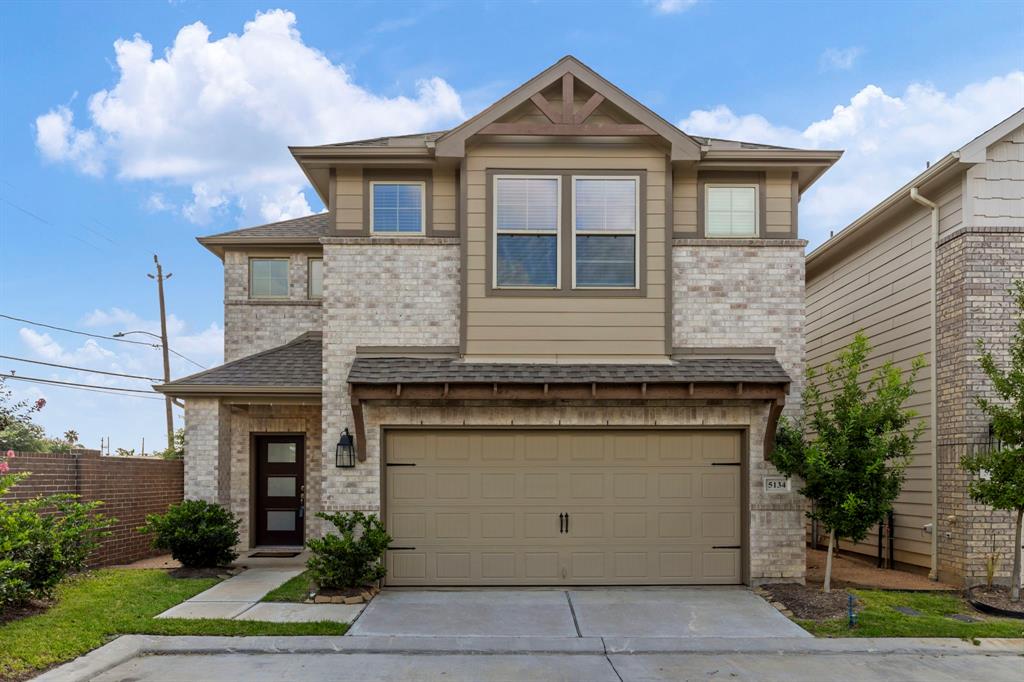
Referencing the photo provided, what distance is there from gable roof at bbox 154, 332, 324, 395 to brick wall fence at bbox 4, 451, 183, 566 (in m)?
1.54

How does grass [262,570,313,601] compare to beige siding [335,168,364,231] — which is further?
beige siding [335,168,364,231]

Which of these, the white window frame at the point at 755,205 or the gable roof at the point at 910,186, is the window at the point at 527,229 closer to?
the white window frame at the point at 755,205

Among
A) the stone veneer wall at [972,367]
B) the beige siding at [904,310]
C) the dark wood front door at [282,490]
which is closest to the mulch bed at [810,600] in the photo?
the stone veneer wall at [972,367]

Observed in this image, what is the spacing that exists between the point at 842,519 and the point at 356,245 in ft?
24.5

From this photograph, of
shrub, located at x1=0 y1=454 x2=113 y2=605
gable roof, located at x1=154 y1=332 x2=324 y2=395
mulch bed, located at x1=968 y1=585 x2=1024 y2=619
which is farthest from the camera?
gable roof, located at x1=154 y1=332 x2=324 y2=395

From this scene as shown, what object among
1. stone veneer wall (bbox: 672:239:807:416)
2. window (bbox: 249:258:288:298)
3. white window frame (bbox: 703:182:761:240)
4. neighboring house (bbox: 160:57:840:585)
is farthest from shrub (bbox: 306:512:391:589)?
window (bbox: 249:258:288:298)

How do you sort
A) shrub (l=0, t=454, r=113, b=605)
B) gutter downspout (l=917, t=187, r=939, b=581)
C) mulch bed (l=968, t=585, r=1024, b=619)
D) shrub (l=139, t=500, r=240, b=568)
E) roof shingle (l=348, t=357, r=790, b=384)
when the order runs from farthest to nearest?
gutter downspout (l=917, t=187, r=939, b=581) < shrub (l=139, t=500, r=240, b=568) < roof shingle (l=348, t=357, r=790, b=384) < mulch bed (l=968, t=585, r=1024, b=619) < shrub (l=0, t=454, r=113, b=605)

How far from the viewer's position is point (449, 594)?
35.3 ft

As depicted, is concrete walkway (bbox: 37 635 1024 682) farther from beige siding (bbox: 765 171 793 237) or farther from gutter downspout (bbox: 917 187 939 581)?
beige siding (bbox: 765 171 793 237)

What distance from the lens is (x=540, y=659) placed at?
26.7 ft

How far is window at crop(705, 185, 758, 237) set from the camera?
11.6 m

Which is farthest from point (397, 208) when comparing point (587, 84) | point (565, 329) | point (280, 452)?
point (280, 452)

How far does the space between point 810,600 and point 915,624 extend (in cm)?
129

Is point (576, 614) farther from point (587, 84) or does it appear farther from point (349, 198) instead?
point (587, 84)
